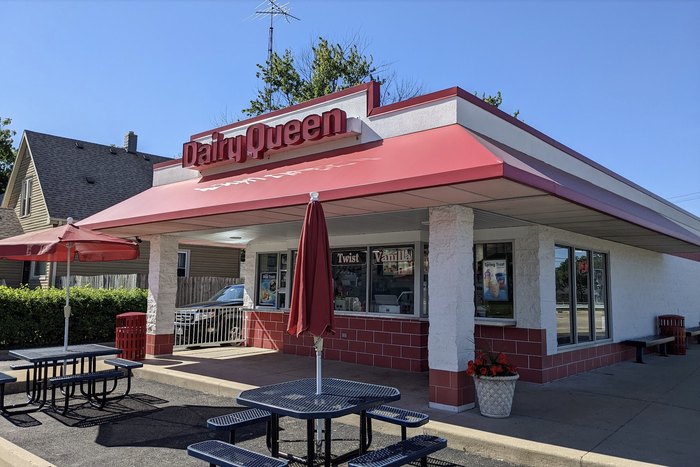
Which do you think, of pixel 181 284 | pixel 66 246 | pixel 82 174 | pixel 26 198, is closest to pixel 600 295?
pixel 66 246

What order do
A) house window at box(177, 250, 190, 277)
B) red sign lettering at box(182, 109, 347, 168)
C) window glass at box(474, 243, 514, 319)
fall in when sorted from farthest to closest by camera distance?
house window at box(177, 250, 190, 277) → window glass at box(474, 243, 514, 319) → red sign lettering at box(182, 109, 347, 168)

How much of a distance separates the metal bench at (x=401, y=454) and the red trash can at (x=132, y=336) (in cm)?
821

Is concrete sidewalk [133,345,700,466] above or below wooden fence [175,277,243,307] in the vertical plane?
below

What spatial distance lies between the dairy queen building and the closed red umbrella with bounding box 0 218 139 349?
2.47ft

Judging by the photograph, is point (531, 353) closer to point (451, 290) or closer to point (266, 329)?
point (451, 290)

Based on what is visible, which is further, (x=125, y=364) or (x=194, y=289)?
(x=194, y=289)

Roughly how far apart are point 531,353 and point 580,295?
2267 millimetres


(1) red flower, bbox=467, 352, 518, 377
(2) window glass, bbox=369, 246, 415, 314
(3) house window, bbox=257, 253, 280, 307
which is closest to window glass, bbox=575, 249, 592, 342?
(2) window glass, bbox=369, 246, 415, 314

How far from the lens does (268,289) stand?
13.4m

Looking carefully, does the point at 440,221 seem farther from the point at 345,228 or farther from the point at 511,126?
the point at 345,228

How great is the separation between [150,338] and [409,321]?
5.88 meters

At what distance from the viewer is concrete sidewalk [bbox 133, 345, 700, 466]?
17.6 feet

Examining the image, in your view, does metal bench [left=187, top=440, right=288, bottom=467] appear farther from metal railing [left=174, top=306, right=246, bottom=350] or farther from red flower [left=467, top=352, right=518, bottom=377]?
metal railing [left=174, top=306, right=246, bottom=350]

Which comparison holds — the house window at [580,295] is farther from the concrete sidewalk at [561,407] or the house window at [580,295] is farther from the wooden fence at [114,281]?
the wooden fence at [114,281]
